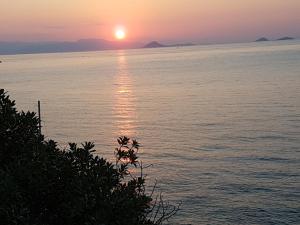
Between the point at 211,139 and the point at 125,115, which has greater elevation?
the point at 211,139

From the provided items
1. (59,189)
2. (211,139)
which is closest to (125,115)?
(211,139)

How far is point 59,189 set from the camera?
27.2ft

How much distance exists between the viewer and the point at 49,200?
8320mm

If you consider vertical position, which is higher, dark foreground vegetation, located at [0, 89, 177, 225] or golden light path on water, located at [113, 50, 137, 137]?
dark foreground vegetation, located at [0, 89, 177, 225]

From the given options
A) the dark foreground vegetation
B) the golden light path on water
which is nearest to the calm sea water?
→ the golden light path on water

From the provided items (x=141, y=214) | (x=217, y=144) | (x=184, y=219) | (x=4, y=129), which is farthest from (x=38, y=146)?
(x=217, y=144)

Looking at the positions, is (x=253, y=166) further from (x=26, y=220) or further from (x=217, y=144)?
(x=26, y=220)

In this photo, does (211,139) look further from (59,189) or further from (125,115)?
(59,189)

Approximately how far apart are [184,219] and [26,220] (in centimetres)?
2385

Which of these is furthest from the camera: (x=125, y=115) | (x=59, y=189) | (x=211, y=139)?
(x=125, y=115)

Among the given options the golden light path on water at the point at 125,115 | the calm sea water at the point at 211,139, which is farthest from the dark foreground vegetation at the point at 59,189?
the golden light path on water at the point at 125,115

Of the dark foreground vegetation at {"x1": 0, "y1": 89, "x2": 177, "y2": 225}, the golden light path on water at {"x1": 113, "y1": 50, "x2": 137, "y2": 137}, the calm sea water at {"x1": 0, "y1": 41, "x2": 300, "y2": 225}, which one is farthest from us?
the golden light path on water at {"x1": 113, "y1": 50, "x2": 137, "y2": 137}

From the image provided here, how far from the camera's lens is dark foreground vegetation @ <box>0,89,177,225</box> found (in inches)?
303

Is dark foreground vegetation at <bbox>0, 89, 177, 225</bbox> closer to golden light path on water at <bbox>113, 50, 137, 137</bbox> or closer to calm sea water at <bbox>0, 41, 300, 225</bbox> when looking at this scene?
calm sea water at <bbox>0, 41, 300, 225</bbox>
